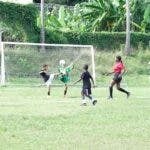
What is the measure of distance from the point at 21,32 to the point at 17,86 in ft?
38.9

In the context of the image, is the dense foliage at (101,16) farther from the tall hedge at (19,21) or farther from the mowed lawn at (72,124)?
the mowed lawn at (72,124)

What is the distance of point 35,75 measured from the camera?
33.7 meters

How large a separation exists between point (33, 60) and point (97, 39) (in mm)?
10734

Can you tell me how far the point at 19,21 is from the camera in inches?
1656

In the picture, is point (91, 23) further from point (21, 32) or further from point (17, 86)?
point (17, 86)

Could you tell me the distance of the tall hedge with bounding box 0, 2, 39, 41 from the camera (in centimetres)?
4156

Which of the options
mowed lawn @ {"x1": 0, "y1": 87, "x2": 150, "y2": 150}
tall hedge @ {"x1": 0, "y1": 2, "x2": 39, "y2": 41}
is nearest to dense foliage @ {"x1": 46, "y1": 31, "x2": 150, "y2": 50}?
tall hedge @ {"x1": 0, "y1": 2, "x2": 39, "y2": 41}

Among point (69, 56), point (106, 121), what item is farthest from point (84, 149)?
point (69, 56)

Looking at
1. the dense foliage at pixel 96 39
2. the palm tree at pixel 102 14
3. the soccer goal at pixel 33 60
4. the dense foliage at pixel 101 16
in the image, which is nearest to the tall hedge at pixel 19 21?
the dense foliage at pixel 96 39

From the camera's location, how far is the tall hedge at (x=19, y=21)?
41562mm

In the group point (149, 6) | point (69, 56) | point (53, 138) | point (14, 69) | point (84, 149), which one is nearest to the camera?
point (84, 149)

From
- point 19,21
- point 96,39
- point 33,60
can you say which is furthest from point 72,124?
point 96,39

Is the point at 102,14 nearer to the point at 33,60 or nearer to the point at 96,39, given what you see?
the point at 96,39

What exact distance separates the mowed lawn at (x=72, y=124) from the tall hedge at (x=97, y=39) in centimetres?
1985
